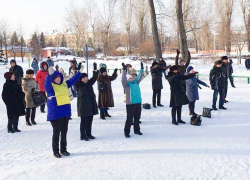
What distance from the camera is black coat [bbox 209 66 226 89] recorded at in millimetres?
9047

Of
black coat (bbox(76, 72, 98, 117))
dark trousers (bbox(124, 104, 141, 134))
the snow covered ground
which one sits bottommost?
the snow covered ground

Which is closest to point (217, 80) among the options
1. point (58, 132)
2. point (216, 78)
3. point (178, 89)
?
point (216, 78)

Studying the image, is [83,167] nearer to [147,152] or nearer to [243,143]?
[147,152]

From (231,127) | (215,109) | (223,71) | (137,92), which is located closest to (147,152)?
(137,92)

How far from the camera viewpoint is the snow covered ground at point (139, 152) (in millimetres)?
4371

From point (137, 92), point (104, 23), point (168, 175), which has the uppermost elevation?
point (104, 23)

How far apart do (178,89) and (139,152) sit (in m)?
2.43

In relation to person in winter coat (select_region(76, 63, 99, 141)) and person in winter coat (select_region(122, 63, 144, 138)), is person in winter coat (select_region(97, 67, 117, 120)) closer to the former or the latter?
person in winter coat (select_region(122, 63, 144, 138))

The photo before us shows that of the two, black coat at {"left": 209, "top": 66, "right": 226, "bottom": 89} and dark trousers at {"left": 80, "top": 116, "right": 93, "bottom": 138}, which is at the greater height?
black coat at {"left": 209, "top": 66, "right": 226, "bottom": 89}

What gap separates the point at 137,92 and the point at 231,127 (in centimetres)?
257

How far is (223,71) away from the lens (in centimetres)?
978

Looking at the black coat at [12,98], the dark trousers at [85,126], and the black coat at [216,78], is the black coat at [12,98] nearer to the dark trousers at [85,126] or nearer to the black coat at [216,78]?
the dark trousers at [85,126]

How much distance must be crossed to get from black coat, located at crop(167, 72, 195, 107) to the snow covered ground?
24.3 inches

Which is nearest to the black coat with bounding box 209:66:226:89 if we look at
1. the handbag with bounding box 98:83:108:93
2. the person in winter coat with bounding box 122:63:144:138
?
the handbag with bounding box 98:83:108:93
